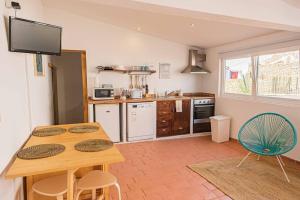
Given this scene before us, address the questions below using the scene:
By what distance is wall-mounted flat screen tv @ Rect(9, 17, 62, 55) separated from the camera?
5.14ft

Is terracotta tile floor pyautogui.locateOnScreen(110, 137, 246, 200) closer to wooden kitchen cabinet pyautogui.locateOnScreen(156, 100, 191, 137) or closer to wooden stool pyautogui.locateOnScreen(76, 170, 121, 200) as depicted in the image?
wooden kitchen cabinet pyautogui.locateOnScreen(156, 100, 191, 137)

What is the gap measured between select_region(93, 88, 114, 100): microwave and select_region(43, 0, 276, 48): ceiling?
1.46m

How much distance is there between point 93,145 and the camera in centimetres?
171

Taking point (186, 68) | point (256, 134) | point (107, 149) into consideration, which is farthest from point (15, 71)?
point (186, 68)

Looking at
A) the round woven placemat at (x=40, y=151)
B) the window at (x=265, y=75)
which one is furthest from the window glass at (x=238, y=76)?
the round woven placemat at (x=40, y=151)

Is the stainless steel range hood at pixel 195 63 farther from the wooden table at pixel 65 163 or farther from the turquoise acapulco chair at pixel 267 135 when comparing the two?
the wooden table at pixel 65 163

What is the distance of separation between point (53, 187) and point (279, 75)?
12.6ft

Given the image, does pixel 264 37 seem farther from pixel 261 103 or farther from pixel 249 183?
pixel 249 183

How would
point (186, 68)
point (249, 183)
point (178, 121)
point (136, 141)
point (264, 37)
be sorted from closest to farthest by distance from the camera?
point (249, 183), point (264, 37), point (136, 141), point (178, 121), point (186, 68)

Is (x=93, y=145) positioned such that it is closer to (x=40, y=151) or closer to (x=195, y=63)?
(x=40, y=151)

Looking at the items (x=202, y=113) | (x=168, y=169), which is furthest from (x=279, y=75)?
(x=168, y=169)

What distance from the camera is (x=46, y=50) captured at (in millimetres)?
2102

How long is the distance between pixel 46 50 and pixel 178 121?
3322mm

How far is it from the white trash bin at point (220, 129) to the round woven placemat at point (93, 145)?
318cm
